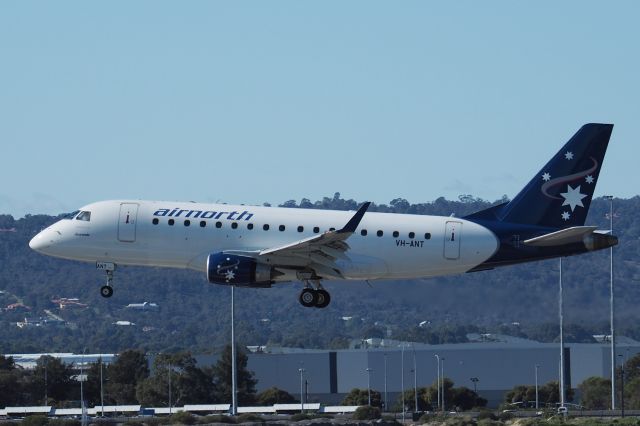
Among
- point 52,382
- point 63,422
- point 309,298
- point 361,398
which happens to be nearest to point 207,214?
point 309,298

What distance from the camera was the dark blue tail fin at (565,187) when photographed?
215 ft

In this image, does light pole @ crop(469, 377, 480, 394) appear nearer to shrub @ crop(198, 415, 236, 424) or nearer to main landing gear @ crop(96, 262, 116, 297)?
shrub @ crop(198, 415, 236, 424)

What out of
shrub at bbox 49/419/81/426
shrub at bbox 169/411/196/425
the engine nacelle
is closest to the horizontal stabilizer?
the engine nacelle

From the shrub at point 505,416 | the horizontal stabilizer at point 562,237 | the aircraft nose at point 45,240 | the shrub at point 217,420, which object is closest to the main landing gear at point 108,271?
the aircraft nose at point 45,240

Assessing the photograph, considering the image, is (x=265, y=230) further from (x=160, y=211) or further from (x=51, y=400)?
(x=51, y=400)

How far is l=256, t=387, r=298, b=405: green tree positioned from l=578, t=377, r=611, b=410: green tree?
25360 mm

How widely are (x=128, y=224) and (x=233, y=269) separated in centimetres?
551

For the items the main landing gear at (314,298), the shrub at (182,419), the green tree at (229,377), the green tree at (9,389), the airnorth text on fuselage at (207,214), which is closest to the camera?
the main landing gear at (314,298)

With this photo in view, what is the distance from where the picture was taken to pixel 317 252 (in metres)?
64.1

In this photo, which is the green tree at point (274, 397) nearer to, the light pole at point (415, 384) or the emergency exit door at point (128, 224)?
the light pole at point (415, 384)

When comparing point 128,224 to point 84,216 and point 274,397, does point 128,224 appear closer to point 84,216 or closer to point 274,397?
point 84,216

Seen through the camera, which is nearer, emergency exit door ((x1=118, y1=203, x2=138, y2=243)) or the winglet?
the winglet

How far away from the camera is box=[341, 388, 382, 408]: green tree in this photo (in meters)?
124

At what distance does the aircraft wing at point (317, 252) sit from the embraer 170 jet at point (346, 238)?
5 cm
